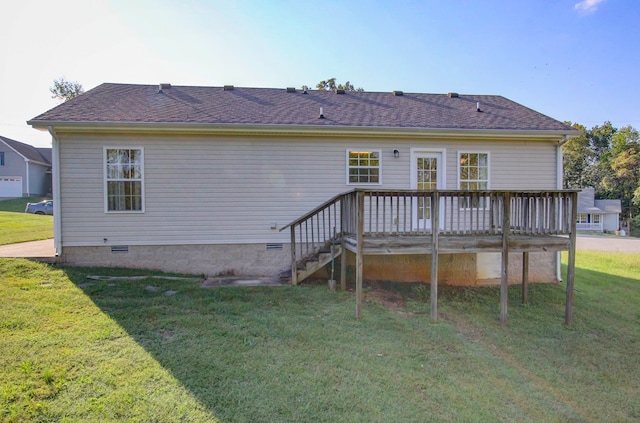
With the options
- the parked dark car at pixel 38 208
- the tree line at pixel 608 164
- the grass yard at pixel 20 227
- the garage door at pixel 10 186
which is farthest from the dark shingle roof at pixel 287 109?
the tree line at pixel 608 164

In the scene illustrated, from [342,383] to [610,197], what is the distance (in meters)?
51.2

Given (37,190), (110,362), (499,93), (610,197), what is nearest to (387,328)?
(110,362)

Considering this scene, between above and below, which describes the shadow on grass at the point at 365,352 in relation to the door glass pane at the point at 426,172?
below

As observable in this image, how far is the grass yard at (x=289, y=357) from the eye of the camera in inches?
116

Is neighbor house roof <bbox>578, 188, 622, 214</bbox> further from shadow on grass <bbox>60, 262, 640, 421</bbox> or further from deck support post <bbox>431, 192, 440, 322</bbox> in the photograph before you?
deck support post <bbox>431, 192, 440, 322</bbox>

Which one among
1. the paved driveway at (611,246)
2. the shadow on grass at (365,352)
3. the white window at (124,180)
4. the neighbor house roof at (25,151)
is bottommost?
the paved driveway at (611,246)

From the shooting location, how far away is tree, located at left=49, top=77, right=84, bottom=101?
28406mm

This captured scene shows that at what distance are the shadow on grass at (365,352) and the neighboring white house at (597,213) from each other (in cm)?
3693

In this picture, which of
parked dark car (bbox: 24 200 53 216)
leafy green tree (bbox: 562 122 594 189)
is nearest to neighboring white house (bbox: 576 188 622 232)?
leafy green tree (bbox: 562 122 594 189)

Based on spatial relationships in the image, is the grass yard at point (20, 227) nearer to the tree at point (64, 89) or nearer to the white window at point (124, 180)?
the white window at point (124, 180)

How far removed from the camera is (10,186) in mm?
26125

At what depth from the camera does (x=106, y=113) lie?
7043mm

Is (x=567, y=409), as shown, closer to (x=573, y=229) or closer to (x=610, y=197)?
(x=573, y=229)

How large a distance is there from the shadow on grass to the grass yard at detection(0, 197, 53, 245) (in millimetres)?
6715
